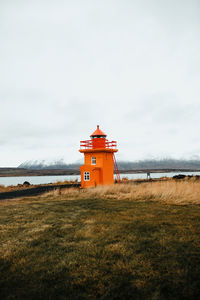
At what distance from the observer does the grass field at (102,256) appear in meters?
3.46

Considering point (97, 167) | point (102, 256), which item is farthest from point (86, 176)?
point (102, 256)

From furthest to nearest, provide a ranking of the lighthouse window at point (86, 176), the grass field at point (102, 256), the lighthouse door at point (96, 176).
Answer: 1. the lighthouse window at point (86, 176)
2. the lighthouse door at point (96, 176)
3. the grass field at point (102, 256)

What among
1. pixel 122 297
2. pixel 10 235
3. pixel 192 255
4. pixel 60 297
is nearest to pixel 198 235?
pixel 192 255

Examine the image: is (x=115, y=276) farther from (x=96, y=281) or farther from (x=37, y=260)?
(x=37, y=260)

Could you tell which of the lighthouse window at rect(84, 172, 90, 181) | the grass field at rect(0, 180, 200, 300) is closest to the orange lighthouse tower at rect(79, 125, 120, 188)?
the lighthouse window at rect(84, 172, 90, 181)

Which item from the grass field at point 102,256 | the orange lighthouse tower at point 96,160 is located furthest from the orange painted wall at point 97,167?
the grass field at point 102,256

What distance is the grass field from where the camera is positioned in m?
3.46

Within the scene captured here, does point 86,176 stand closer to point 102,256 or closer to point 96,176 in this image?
point 96,176

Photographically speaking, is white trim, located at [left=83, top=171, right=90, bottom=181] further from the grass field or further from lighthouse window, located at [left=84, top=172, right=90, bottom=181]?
the grass field

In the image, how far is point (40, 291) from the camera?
3.51m

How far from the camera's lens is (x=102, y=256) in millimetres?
4715

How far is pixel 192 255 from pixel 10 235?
17.4 ft

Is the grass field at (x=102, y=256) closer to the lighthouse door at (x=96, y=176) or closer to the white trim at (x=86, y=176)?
the lighthouse door at (x=96, y=176)

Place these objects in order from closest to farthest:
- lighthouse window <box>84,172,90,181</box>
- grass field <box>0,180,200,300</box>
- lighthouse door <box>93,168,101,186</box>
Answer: grass field <box>0,180,200,300</box>
lighthouse door <box>93,168,101,186</box>
lighthouse window <box>84,172,90,181</box>
